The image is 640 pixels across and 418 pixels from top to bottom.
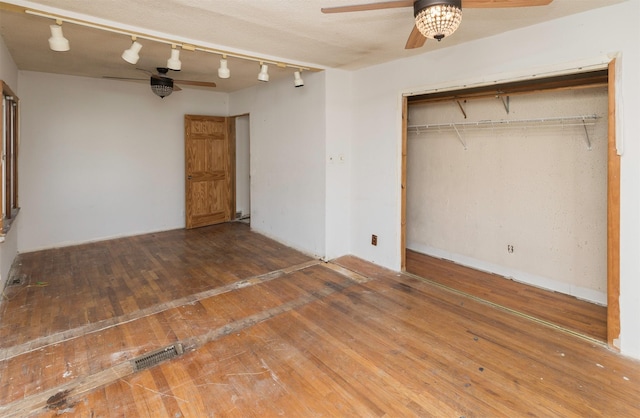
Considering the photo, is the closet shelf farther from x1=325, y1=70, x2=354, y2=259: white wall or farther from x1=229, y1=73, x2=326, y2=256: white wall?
x1=229, y1=73, x2=326, y2=256: white wall

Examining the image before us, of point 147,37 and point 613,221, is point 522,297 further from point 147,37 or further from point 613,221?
point 147,37

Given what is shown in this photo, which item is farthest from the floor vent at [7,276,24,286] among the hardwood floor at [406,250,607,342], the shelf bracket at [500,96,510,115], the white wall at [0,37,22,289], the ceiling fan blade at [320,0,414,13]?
the shelf bracket at [500,96,510,115]

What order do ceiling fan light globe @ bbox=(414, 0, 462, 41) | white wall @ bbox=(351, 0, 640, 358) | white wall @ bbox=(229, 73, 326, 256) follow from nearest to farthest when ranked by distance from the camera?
1. ceiling fan light globe @ bbox=(414, 0, 462, 41)
2. white wall @ bbox=(351, 0, 640, 358)
3. white wall @ bbox=(229, 73, 326, 256)

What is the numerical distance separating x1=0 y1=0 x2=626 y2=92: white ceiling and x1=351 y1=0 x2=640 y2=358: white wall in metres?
0.11

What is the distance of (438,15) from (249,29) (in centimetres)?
174

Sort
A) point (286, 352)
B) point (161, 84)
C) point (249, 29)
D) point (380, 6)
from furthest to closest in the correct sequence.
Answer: point (161, 84) < point (249, 29) < point (286, 352) < point (380, 6)

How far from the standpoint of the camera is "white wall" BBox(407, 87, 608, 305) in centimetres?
331

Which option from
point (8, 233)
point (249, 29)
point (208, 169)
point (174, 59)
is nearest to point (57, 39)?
point (174, 59)

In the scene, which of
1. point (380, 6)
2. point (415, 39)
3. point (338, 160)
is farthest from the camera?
point (338, 160)

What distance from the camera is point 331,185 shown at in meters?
4.52

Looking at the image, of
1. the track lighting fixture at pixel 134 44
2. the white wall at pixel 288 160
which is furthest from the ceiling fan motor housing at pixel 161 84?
the white wall at pixel 288 160

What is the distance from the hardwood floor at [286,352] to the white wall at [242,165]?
317 centimetres

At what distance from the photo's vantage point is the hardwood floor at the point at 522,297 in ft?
9.56

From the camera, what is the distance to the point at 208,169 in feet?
20.9
